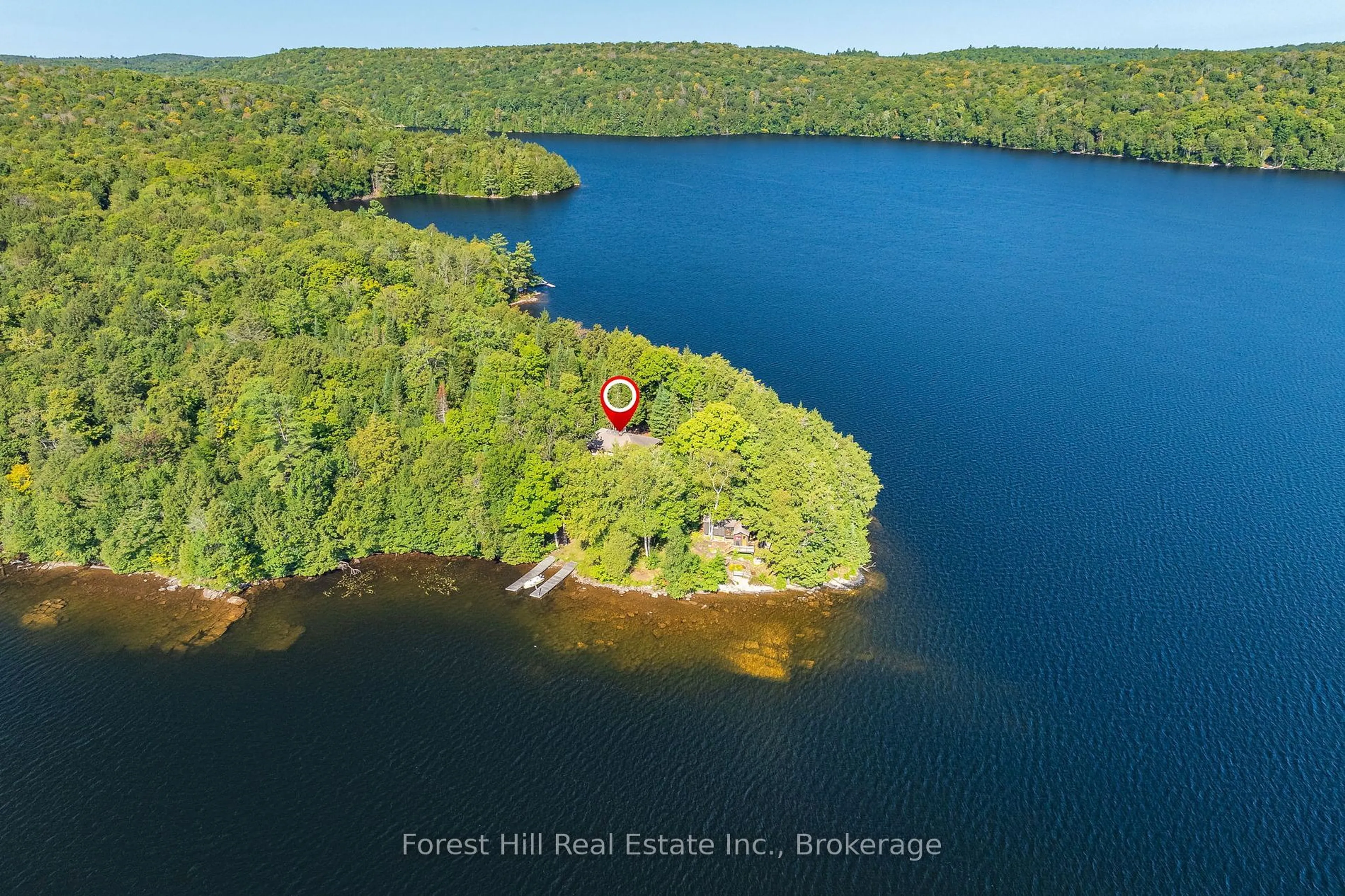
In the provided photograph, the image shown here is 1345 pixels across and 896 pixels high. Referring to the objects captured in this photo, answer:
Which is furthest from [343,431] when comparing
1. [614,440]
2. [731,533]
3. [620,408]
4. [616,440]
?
[731,533]

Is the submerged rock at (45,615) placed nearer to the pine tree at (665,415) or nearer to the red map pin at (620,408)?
the red map pin at (620,408)

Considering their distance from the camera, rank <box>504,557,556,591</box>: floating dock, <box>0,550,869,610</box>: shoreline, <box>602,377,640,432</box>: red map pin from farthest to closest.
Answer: <box>602,377,640,432</box>: red map pin → <box>504,557,556,591</box>: floating dock → <box>0,550,869,610</box>: shoreline

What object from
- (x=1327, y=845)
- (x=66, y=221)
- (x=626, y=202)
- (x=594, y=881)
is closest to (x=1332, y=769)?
(x=1327, y=845)

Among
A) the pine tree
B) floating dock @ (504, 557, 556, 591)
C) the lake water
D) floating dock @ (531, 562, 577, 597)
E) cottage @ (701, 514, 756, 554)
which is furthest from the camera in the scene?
the pine tree

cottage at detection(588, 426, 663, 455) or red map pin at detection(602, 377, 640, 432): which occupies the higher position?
red map pin at detection(602, 377, 640, 432)

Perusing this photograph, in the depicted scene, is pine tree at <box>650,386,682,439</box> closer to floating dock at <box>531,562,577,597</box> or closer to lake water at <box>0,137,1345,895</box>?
floating dock at <box>531,562,577,597</box>

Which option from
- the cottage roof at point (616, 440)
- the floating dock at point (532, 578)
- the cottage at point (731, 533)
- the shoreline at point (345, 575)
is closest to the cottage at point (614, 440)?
the cottage roof at point (616, 440)

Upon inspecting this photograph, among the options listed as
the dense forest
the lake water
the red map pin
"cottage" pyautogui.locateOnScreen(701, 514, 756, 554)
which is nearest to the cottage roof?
the red map pin
